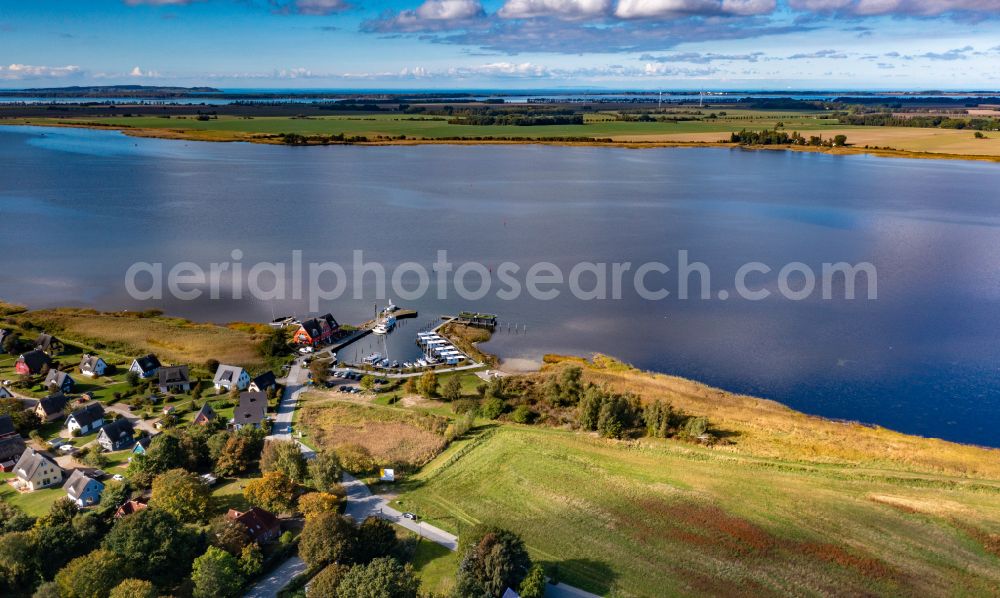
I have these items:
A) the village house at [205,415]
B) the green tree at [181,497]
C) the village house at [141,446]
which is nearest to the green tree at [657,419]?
the green tree at [181,497]

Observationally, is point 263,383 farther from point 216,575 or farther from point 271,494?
point 216,575

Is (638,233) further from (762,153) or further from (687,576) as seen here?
(762,153)

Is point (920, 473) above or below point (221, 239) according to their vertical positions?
below

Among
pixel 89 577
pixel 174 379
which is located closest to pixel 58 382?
pixel 174 379

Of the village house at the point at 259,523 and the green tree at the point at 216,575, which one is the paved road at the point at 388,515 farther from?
the green tree at the point at 216,575

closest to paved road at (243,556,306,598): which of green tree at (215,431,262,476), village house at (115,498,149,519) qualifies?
village house at (115,498,149,519)

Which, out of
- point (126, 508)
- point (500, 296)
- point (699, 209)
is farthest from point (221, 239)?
point (699, 209)
